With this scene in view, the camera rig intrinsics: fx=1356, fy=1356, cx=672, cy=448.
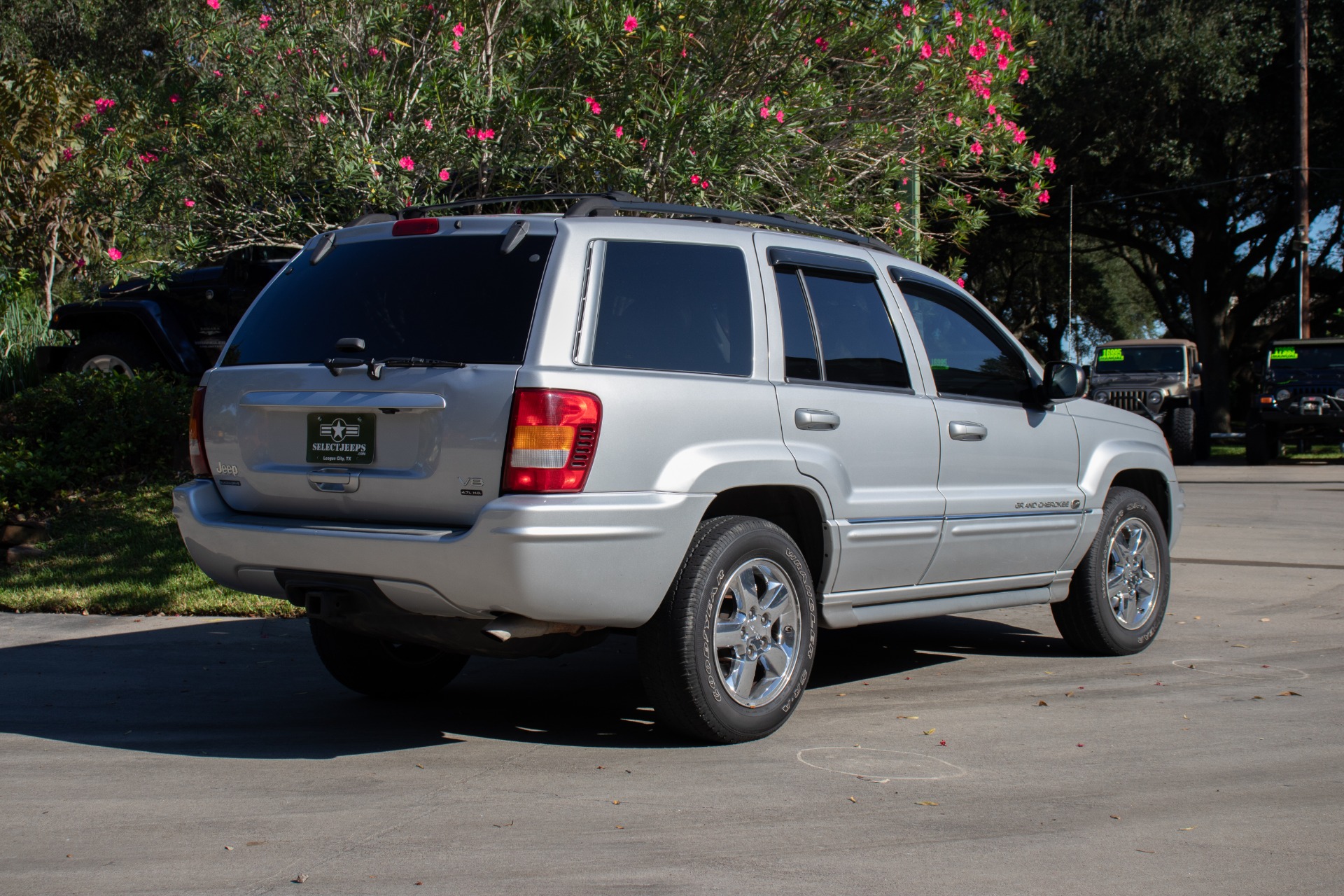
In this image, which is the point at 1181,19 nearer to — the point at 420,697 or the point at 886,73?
the point at 886,73

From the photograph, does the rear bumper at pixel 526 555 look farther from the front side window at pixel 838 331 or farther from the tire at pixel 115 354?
the tire at pixel 115 354

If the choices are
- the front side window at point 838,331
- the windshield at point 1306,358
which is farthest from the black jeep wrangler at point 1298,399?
the front side window at point 838,331

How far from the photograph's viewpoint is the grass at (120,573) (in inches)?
316

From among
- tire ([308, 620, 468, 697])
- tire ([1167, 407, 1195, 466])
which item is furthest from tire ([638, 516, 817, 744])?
tire ([1167, 407, 1195, 466])

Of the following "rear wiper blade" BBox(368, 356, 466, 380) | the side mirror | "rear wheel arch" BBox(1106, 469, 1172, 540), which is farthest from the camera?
"rear wheel arch" BBox(1106, 469, 1172, 540)

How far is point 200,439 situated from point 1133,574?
4557 mm

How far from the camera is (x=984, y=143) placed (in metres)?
10.6

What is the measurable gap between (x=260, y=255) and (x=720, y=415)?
21.9 feet

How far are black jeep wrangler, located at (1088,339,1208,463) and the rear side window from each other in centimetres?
1797

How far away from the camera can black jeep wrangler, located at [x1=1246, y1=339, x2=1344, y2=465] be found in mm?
20578

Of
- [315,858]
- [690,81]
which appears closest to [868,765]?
[315,858]

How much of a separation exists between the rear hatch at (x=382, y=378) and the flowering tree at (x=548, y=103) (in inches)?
134

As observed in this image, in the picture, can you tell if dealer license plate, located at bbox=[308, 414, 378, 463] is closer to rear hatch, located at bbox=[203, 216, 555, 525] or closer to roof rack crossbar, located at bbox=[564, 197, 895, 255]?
rear hatch, located at bbox=[203, 216, 555, 525]

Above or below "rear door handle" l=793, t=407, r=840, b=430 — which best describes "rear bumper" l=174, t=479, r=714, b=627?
below
